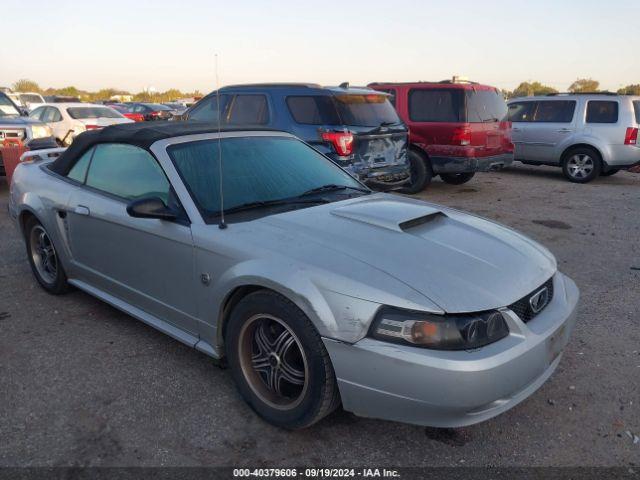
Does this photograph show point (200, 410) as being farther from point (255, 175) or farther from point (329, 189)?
point (329, 189)

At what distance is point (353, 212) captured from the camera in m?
3.16

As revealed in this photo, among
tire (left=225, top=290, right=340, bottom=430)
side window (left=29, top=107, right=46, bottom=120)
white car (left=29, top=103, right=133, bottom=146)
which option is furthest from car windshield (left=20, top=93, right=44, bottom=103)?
tire (left=225, top=290, right=340, bottom=430)

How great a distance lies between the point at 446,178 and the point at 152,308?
8.64 m

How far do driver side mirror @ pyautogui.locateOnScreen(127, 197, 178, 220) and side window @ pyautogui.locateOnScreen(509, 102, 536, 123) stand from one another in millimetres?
10681

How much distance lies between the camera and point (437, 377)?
7.27 ft

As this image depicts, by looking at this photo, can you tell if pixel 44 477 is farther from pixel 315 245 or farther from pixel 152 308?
pixel 315 245

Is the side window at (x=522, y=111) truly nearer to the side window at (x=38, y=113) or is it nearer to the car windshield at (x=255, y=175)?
the car windshield at (x=255, y=175)

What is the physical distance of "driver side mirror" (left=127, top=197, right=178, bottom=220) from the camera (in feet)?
9.75

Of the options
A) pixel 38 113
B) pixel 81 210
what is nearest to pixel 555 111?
pixel 81 210

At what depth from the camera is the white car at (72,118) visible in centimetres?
1277

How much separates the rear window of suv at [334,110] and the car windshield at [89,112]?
26.1 ft

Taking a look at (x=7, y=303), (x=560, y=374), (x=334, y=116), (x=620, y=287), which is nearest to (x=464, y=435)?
(x=560, y=374)

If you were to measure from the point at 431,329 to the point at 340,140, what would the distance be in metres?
5.11

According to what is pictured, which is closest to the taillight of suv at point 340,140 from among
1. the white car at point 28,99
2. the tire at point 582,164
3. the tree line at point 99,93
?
the tire at point 582,164
